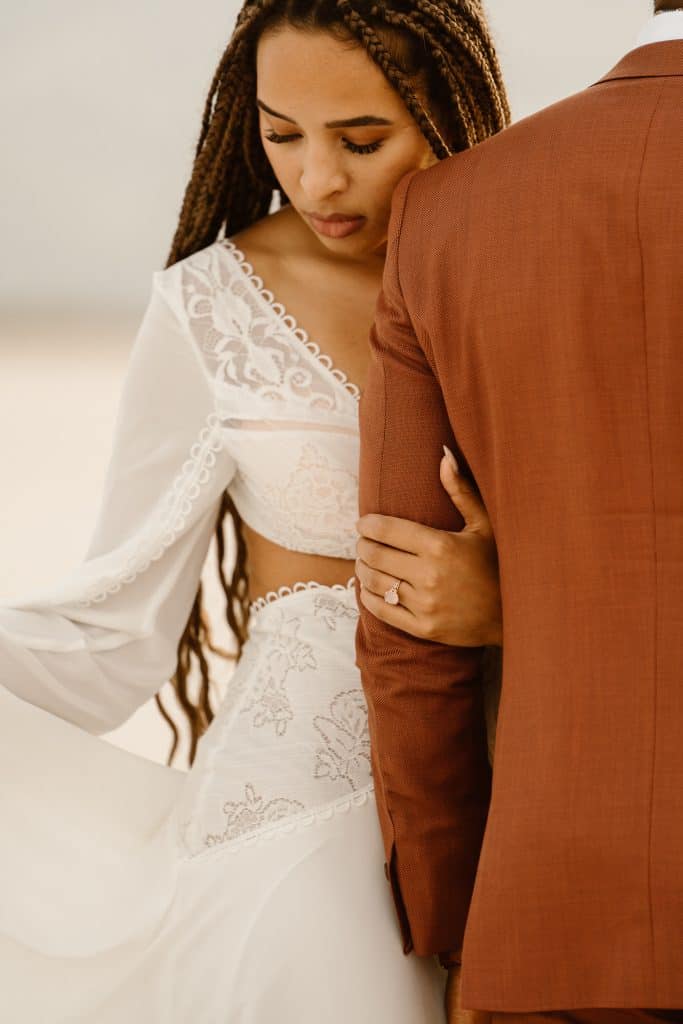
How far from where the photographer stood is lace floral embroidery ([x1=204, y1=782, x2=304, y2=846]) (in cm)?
158

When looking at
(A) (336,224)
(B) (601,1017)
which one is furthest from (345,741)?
(A) (336,224)

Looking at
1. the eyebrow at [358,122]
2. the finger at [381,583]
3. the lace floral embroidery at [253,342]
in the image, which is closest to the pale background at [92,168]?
the lace floral embroidery at [253,342]

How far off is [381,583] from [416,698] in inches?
5.3

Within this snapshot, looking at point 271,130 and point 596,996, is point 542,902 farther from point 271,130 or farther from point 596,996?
point 271,130

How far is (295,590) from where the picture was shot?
183cm

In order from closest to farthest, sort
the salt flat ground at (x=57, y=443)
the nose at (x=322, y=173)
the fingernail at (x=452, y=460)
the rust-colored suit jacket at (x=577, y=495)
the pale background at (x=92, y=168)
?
the rust-colored suit jacket at (x=577, y=495), the fingernail at (x=452, y=460), the nose at (x=322, y=173), the salt flat ground at (x=57, y=443), the pale background at (x=92, y=168)

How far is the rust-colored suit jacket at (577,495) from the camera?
116 cm

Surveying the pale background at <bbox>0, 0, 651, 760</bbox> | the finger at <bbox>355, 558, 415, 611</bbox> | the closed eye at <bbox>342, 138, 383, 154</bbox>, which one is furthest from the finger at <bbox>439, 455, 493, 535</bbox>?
the pale background at <bbox>0, 0, 651, 760</bbox>

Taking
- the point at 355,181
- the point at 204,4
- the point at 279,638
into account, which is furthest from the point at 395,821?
the point at 204,4

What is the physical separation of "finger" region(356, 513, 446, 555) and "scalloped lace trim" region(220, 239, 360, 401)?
1.25 feet

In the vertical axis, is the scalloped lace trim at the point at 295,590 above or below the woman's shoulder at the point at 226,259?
below

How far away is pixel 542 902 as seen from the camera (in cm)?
123

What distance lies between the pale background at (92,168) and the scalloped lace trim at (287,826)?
427 cm

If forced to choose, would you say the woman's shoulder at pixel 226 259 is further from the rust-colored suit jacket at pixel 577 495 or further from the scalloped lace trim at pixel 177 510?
the rust-colored suit jacket at pixel 577 495
